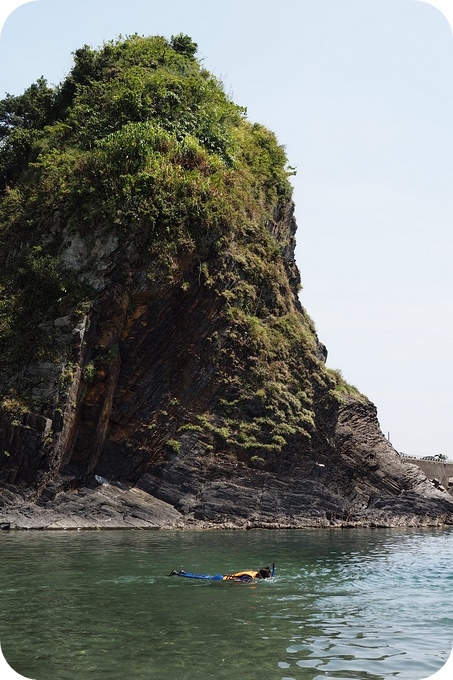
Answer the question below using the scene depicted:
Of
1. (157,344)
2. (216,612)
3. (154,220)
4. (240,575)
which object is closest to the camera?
(216,612)

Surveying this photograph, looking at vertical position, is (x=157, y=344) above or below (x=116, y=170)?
below

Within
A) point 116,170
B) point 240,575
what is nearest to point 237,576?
point 240,575

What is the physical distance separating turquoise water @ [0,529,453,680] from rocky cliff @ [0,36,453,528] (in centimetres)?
566

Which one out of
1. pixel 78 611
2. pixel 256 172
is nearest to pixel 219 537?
pixel 78 611

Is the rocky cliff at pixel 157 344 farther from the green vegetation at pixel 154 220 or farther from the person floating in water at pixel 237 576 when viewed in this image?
the person floating in water at pixel 237 576

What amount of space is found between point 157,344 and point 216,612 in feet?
60.8

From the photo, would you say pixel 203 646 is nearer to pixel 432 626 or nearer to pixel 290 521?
pixel 432 626

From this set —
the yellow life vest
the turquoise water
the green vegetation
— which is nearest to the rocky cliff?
the green vegetation

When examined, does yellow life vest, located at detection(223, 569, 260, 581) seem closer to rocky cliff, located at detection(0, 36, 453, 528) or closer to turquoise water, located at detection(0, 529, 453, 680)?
turquoise water, located at detection(0, 529, 453, 680)

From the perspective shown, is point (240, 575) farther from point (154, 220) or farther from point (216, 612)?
point (154, 220)

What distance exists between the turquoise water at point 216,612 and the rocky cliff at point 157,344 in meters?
5.66

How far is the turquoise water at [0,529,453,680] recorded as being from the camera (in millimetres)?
10164

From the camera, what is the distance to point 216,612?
44.9 ft

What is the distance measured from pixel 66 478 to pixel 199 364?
24.8 feet
